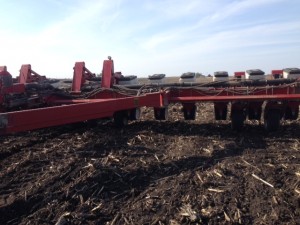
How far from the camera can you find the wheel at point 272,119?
7.27m

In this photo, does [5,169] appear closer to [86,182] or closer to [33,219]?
[86,182]

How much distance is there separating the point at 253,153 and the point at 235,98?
1.78m

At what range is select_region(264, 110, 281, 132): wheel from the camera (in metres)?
7.27

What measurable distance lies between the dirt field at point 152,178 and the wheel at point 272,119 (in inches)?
6.2

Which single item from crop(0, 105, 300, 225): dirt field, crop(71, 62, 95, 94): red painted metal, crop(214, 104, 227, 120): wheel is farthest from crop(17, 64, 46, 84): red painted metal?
crop(214, 104, 227, 120): wheel

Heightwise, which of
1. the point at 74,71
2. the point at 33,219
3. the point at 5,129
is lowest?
the point at 33,219

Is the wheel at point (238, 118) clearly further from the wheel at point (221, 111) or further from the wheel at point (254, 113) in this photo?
the wheel at point (221, 111)

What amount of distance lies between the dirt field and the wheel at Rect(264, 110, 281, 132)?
0.16 m

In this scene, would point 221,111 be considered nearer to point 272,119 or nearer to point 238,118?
point 238,118

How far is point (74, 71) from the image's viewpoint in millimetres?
9438

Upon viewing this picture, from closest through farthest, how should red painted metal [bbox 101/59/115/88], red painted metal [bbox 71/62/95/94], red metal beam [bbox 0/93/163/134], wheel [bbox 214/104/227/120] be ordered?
red metal beam [bbox 0/93/163/134] → wheel [bbox 214/104/227/120] → red painted metal [bbox 101/59/115/88] → red painted metal [bbox 71/62/95/94]

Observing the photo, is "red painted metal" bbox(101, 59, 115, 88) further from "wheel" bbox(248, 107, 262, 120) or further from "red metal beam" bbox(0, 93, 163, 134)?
"wheel" bbox(248, 107, 262, 120)

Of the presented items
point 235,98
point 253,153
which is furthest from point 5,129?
point 235,98

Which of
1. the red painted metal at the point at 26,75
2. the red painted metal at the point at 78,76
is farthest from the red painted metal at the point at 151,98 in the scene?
the red painted metal at the point at 26,75
